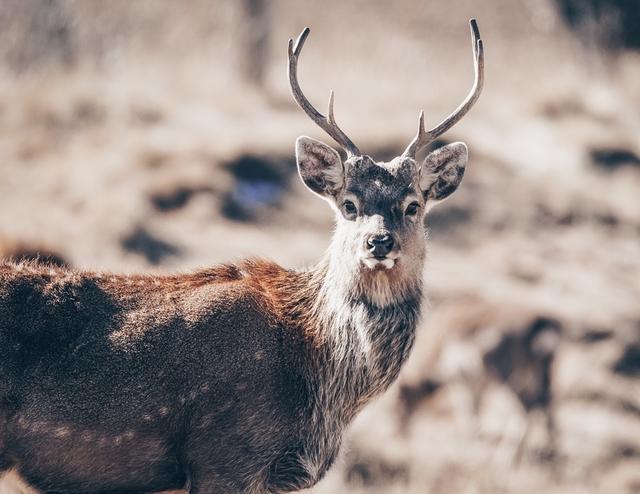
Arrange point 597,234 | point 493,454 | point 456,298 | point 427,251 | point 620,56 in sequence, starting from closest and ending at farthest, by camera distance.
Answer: point 427,251
point 493,454
point 456,298
point 597,234
point 620,56

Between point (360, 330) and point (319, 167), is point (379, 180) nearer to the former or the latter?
point (319, 167)

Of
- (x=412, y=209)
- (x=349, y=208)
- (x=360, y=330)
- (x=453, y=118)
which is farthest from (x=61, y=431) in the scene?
(x=453, y=118)

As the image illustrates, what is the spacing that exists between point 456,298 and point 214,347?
35.2 feet

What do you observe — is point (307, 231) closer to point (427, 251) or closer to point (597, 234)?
point (597, 234)

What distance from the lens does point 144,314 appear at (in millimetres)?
7051

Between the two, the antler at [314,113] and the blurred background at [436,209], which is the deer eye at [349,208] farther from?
the blurred background at [436,209]

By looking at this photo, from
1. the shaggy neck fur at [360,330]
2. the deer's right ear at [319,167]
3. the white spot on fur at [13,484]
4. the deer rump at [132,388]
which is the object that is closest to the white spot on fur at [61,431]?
the deer rump at [132,388]

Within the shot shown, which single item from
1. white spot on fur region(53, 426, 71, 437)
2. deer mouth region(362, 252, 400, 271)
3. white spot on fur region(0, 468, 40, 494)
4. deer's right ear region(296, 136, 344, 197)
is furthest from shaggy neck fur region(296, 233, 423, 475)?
white spot on fur region(0, 468, 40, 494)

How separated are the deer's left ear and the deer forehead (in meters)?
0.37

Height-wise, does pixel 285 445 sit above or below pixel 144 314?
below

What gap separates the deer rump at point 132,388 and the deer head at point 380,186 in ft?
3.14

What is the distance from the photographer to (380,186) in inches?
306

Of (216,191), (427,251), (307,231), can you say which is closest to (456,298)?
(307,231)

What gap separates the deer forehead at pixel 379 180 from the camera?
7.75 metres
